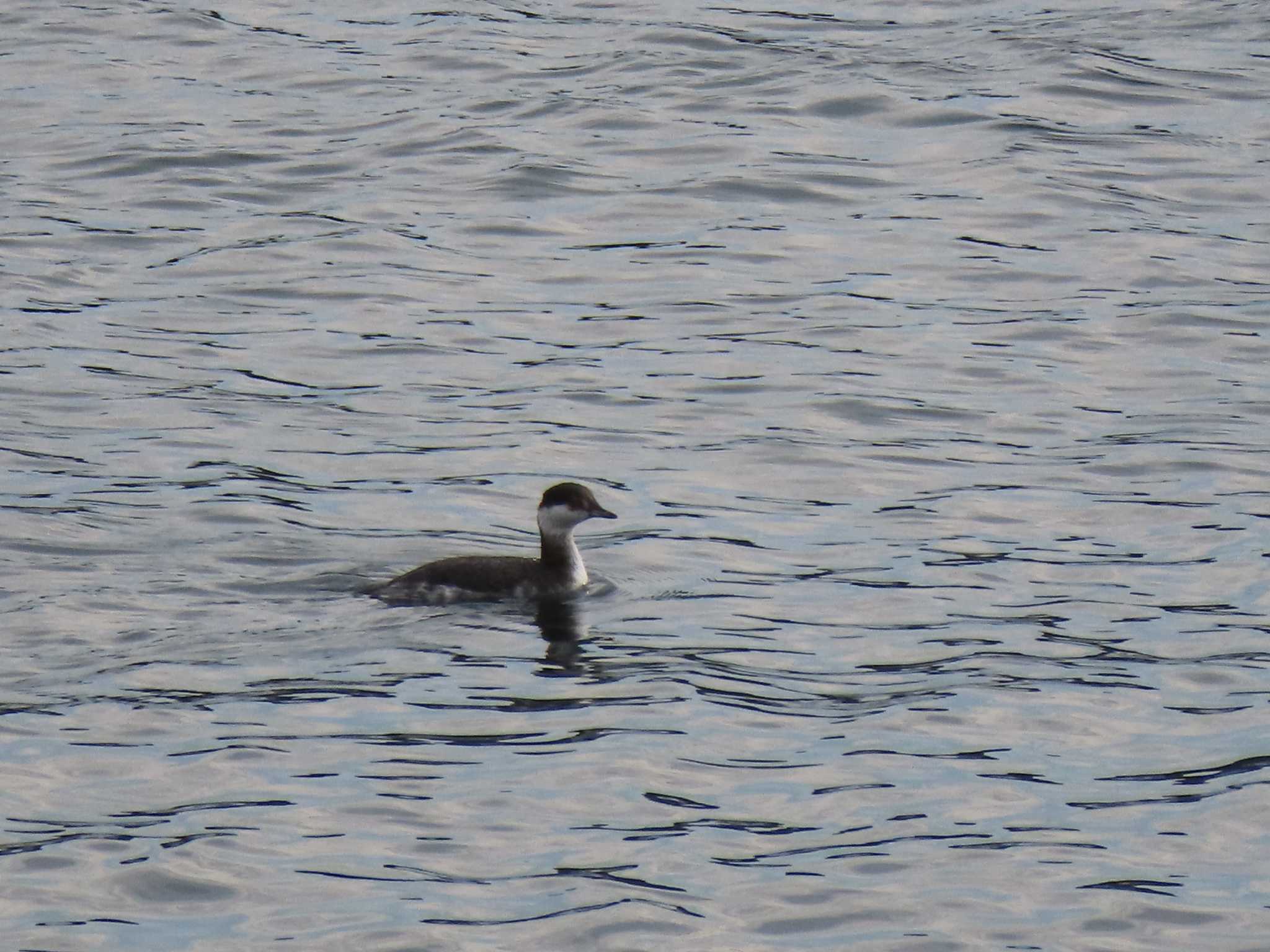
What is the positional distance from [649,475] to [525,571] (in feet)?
7.63

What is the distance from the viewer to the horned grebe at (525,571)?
13.4 meters

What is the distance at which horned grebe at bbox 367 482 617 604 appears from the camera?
1338 centimetres

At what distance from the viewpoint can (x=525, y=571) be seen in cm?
1379

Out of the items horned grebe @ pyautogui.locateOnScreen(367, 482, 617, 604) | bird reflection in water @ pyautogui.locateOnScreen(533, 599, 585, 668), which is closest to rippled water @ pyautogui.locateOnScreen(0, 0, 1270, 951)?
bird reflection in water @ pyautogui.locateOnScreen(533, 599, 585, 668)

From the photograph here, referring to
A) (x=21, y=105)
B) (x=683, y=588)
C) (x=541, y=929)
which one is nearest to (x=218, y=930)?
(x=541, y=929)

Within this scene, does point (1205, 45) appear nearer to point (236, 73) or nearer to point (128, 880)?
point (236, 73)

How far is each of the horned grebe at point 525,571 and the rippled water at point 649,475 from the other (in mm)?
175

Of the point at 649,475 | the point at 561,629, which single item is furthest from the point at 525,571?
the point at 649,475

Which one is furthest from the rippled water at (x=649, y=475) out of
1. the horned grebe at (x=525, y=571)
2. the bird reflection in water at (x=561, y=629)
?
the horned grebe at (x=525, y=571)

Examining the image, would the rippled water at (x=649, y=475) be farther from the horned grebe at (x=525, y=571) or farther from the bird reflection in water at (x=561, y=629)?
the horned grebe at (x=525, y=571)

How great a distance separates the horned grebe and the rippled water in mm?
175

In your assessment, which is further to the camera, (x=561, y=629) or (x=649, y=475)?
(x=649, y=475)

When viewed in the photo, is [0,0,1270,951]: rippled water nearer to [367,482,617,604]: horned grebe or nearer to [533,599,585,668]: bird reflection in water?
[533,599,585,668]: bird reflection in water

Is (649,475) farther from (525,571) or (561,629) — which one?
(561,629)
